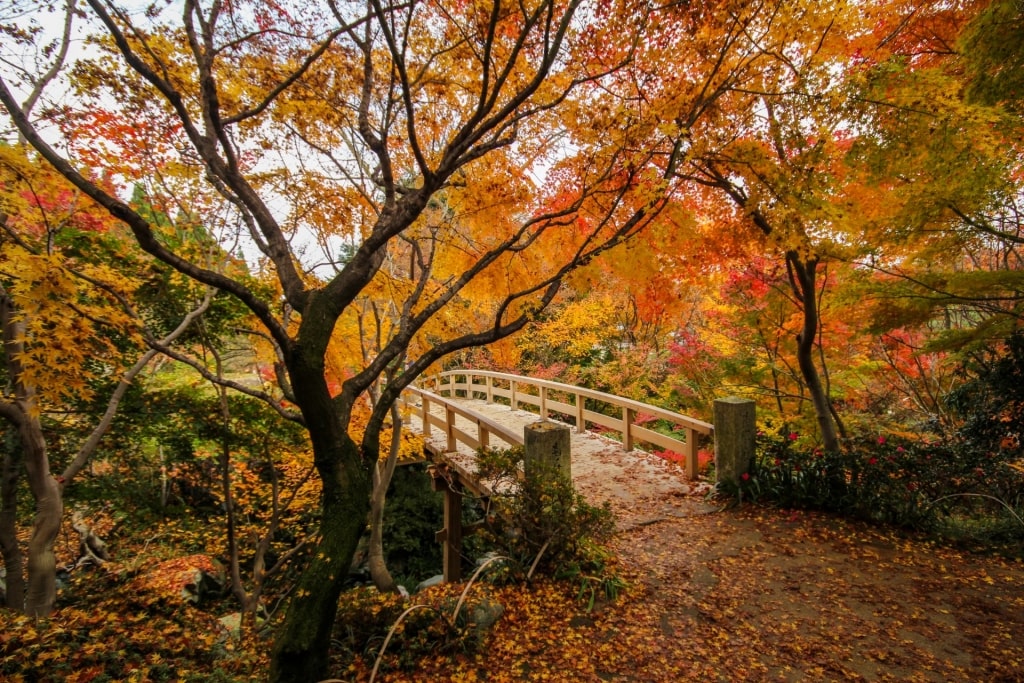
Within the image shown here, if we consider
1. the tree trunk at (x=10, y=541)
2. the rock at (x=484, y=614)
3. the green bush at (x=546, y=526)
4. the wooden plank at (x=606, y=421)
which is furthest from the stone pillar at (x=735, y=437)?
the tree trunk at (x=10, y=541)

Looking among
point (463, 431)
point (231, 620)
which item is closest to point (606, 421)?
point (463, 431)

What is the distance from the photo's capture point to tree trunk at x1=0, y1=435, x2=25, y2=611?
16.4ft

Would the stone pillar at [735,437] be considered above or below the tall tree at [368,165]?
below

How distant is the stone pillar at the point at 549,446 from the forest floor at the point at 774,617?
111 cm

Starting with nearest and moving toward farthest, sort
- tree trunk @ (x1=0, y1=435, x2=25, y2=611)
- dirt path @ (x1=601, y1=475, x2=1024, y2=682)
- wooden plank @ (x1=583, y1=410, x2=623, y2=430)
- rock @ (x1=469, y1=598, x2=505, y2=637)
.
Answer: dirt path @ (x1=601, y1=475, x2=1024, y2=682) → rock @ (x1=469, y1=598, x2=505, y2=637) → tree trunk @ (x1=0, y1=435, x2=25, y2=611) → wooden plank @ (x1=583, y1=410, x2=623, y2=430)

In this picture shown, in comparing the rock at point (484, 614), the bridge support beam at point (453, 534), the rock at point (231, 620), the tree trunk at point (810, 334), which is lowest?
the rock at point (231, 620)

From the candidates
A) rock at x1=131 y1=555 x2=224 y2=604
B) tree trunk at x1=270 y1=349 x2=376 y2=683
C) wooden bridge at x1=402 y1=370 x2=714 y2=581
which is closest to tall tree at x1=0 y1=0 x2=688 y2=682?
tree trunk at x1=270 y1=349 x2=376 y2=683

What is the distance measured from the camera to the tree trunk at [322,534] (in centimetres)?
314

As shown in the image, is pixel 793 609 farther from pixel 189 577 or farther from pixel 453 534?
pixel 189 577

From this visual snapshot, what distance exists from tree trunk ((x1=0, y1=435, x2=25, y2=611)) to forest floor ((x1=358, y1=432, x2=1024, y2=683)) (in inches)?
183

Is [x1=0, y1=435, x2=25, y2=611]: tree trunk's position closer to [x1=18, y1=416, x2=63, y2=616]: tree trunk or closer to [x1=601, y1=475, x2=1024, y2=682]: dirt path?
[x1=18, y1=416, x2=63, y2=616]: tree trunk

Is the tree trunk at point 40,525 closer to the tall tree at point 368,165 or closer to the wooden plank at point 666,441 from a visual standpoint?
the tall tree at point 368,165

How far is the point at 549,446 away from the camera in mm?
5078

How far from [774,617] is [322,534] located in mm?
3709
